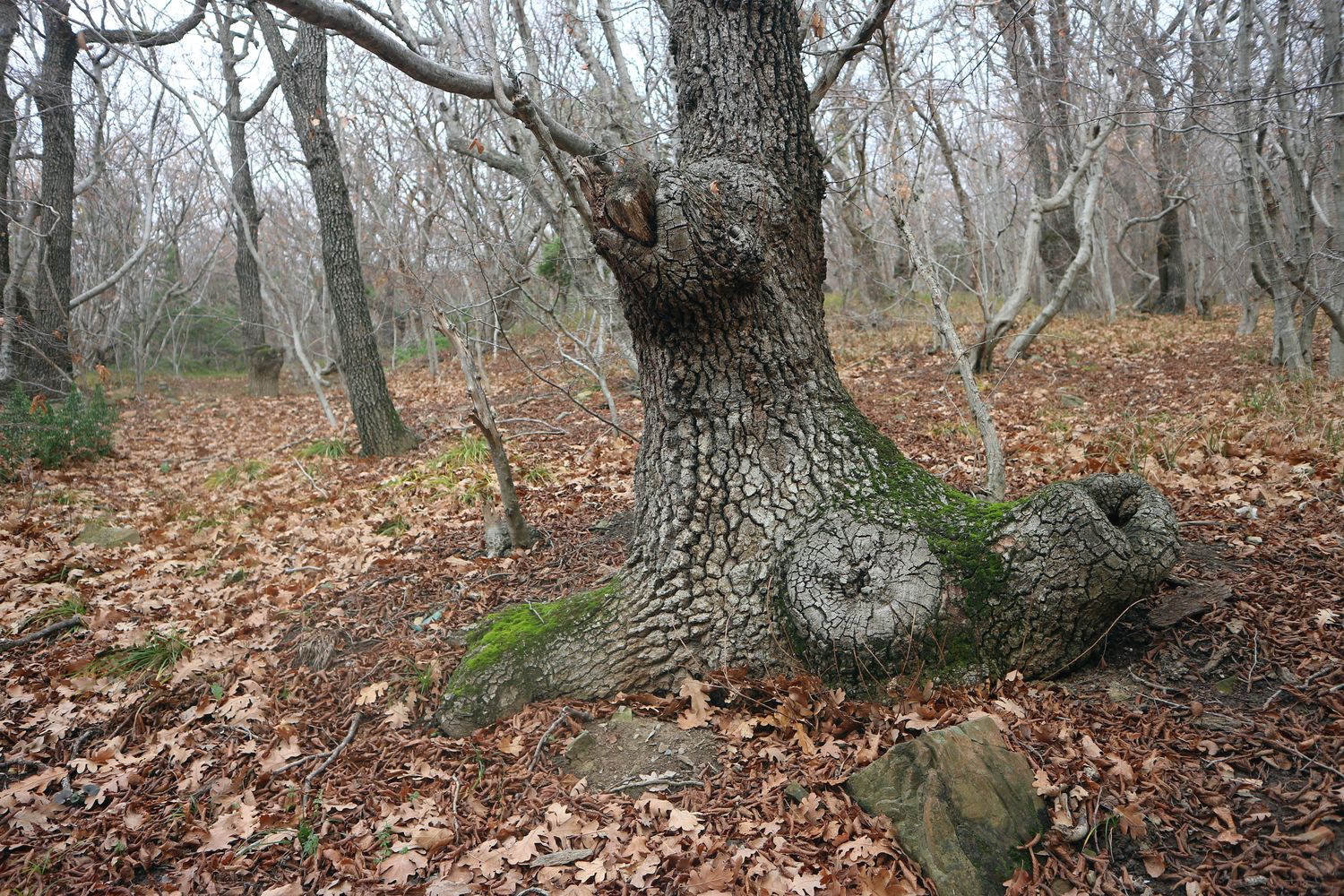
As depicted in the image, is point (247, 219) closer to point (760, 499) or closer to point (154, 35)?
point (154, 35)

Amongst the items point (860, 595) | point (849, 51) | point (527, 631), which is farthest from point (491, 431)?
point (849, 51)

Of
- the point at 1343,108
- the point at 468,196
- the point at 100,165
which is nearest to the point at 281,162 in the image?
the point at 100,165

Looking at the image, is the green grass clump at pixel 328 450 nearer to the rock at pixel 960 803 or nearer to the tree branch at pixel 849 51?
the tree branch at pixel 849 51

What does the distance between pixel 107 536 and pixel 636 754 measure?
582 centimetres

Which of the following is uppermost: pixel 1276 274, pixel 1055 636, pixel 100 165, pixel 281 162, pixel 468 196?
pixel 281 162

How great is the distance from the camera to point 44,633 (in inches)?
181

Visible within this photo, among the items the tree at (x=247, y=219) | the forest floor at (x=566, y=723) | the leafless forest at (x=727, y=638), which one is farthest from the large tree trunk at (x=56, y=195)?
the forest floor at (x=566, y=723)

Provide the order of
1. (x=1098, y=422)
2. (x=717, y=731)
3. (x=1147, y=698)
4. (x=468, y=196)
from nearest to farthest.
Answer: (x=1147, y=698) → (x=717, y=731) → (x=1098, y=422) → (x=468, y=196)

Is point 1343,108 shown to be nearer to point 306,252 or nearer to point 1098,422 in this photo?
point 1098,422

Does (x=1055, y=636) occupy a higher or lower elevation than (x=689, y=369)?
lower

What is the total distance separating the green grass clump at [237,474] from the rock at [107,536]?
6.60 feet

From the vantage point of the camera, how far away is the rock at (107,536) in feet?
20.3

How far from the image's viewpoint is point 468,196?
11625 millimetres

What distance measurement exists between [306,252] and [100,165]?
255 inches
